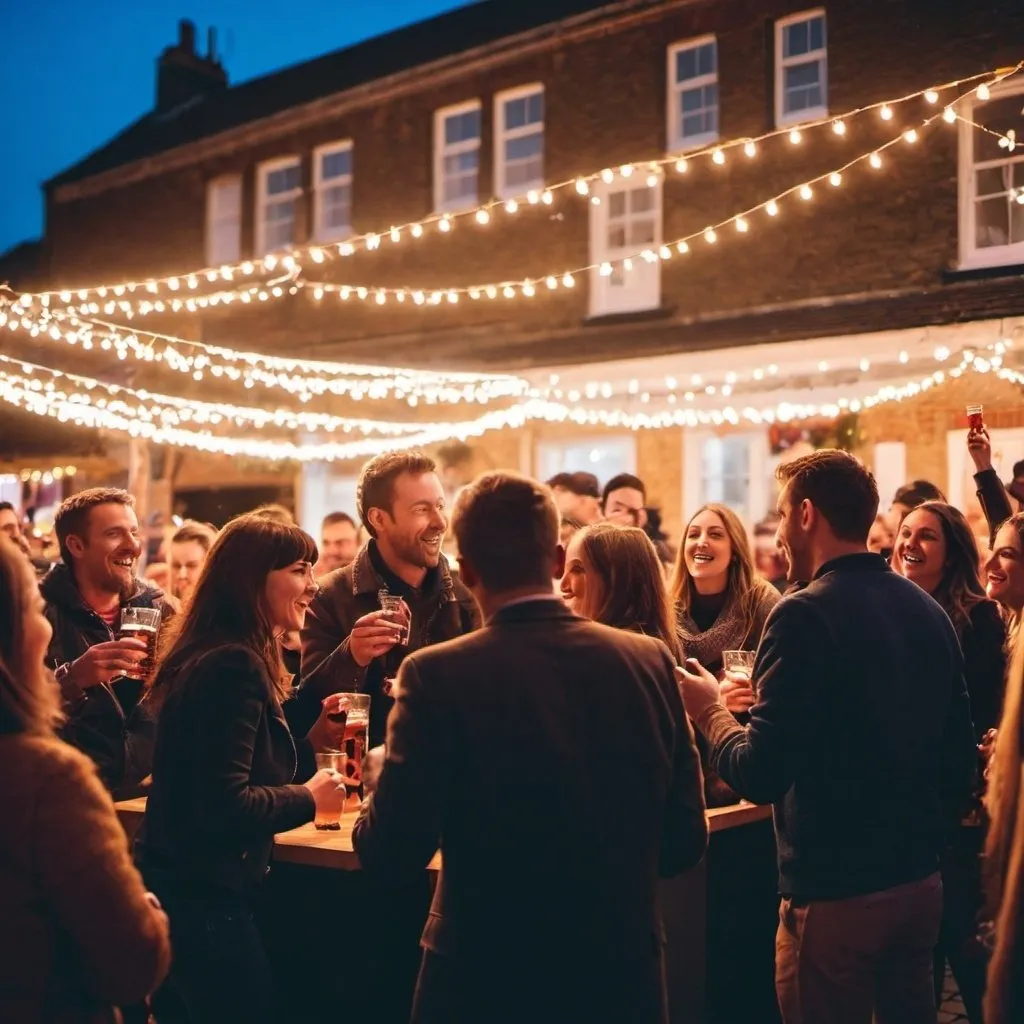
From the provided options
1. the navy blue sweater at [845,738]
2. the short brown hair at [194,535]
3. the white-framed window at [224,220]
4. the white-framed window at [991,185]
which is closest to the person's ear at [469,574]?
the navy blue sweater at [845,738]

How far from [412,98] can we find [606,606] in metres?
12.6

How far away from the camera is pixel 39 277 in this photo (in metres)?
20.0

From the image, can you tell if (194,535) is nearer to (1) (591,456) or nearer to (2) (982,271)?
(1) (591,456)

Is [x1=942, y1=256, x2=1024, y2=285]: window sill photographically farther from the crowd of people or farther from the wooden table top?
the wooden table top

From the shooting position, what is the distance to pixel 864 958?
303 centimetres

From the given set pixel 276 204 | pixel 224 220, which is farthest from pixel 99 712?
pixel 224 220

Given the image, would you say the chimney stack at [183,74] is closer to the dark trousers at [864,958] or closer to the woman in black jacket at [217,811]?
the woman in black jacket at [217,811]

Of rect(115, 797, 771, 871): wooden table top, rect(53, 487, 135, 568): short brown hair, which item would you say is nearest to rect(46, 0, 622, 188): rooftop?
rect(53, 487, 135, 568): short brown hair

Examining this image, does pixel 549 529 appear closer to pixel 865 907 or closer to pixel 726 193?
pixel 865 907

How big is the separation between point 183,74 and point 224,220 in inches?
161

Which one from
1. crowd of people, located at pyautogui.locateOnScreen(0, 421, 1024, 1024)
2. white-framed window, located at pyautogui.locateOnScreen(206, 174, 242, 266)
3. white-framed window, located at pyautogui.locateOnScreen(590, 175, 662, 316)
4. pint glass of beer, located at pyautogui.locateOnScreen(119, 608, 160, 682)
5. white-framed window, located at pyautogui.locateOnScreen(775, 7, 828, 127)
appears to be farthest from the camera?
white-framed window, located at pyautogui.locateOnScreen(206, 174, 242, 266)

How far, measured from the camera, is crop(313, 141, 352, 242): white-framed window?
1580 centimetres

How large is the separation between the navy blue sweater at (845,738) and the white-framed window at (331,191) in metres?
13.6

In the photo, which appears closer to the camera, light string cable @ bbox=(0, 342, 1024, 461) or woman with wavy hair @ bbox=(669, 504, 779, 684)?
woman with wavy hair @ bbox=(669, 504, 779, 684)
